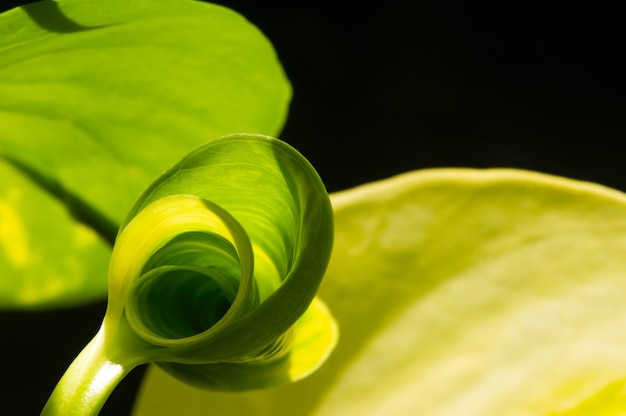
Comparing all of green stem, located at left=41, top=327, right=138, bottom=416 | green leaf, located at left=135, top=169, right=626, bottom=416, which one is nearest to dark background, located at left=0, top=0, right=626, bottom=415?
green leaf, located at left=135, top=169, right=626, bottom=416

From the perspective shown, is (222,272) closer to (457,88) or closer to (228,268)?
(228,268)

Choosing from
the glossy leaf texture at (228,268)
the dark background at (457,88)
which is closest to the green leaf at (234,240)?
the glossy leaf texture at (228,268)

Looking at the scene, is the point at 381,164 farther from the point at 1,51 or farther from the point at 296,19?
the point at 1,51

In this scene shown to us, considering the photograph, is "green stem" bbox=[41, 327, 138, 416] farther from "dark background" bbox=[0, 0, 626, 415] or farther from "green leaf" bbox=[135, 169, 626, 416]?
"dark background" bbox=[0, 0, 626, 415]

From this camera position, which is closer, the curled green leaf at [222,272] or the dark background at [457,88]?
the curled green leaf at [222,272]

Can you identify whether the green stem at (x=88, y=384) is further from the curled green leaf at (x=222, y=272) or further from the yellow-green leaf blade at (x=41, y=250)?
the yellow-green leaf blade at (x=41, y=250)

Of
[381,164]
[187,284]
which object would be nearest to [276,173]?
[187,284]

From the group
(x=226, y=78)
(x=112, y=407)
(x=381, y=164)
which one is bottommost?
(x=112, y=407)

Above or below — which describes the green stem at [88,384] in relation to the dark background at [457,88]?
above
